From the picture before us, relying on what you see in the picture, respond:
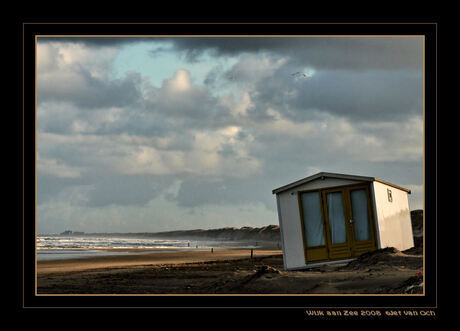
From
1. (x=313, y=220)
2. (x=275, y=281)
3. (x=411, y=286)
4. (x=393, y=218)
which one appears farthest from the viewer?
(x=393, y=218)

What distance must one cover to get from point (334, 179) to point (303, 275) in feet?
10.8

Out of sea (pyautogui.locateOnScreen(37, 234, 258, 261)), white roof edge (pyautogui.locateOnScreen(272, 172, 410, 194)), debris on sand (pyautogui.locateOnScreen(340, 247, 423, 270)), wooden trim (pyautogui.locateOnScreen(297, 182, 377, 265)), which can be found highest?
white roof edge (pyautogui.locateOnScreen(272, 172, 410, 194))

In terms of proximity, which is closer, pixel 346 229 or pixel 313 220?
pixel 346 229

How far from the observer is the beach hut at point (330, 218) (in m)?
16.4

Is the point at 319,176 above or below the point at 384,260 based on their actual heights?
above

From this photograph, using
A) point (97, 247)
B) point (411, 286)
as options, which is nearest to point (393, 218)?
point (411, 286)

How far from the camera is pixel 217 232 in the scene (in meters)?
106

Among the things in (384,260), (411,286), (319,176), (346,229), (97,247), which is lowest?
(97,247)

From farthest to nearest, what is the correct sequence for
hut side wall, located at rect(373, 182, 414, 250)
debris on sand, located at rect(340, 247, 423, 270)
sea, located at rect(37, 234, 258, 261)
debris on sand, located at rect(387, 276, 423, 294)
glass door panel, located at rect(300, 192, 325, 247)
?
sea, located at rect(37, 234, 258, 261)
glass door panel, located at rect(300, 192, 325, 247)
hut side wall, located at rect(373, 182, 414, 250)
debris on sand, located at rect(340, 247, 423, 270)
debris on sand, located at rect(387, 276, 423, 294)

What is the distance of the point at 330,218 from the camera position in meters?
16.6

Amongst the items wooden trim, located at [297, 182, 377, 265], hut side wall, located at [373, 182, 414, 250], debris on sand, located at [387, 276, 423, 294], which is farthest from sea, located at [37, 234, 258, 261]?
debris on sand, located at [387, 276, 423, 294]

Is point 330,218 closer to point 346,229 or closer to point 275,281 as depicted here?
point 346,229

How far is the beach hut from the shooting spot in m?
16.4

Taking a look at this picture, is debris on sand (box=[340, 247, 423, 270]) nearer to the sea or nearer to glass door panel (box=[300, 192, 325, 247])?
glass door panel (box=[300, 192, 325, 247])
